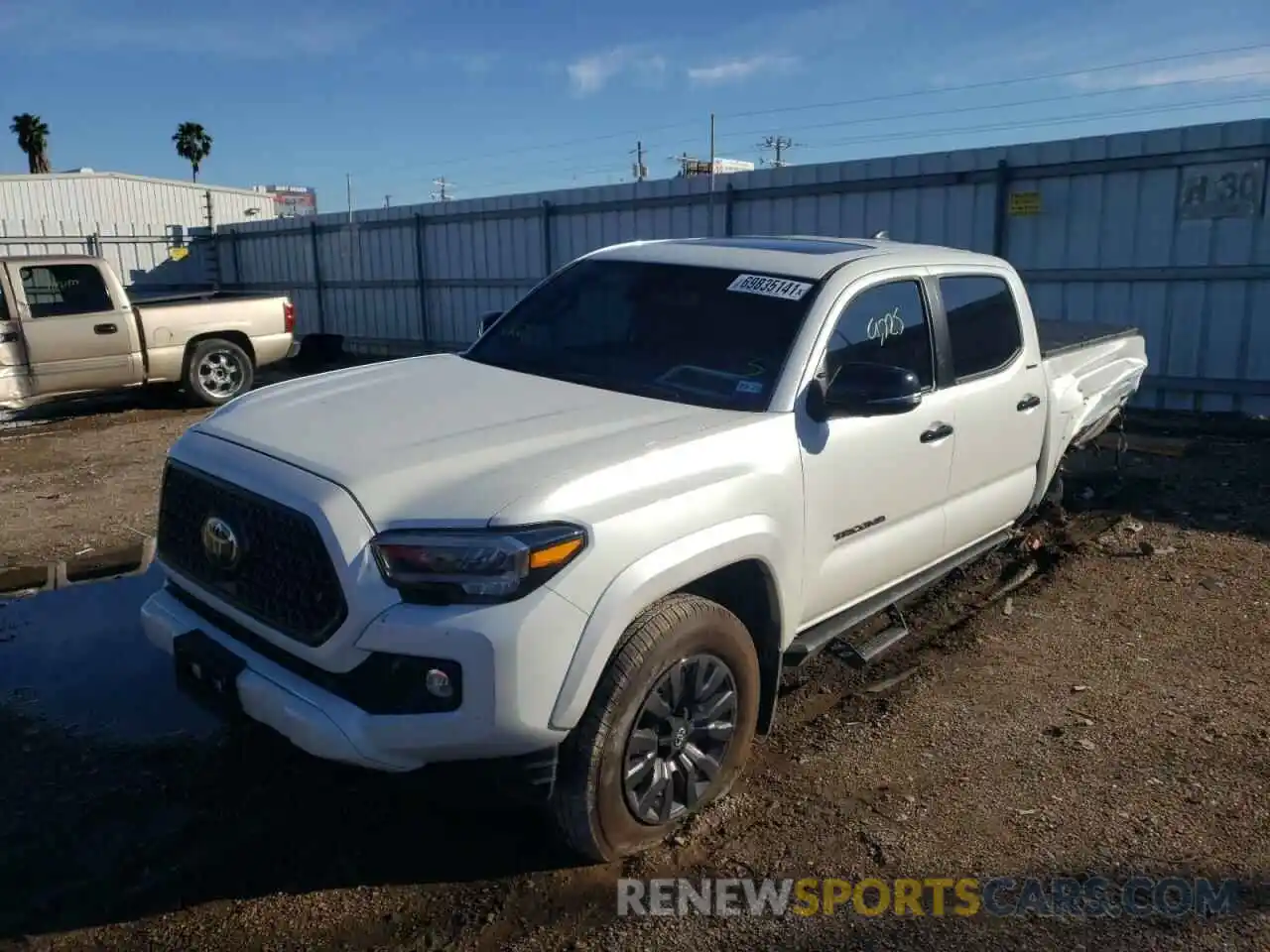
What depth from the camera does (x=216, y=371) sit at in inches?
494

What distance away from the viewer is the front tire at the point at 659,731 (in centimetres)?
289

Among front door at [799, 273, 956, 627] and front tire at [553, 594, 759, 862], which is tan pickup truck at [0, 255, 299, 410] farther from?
front tire at [553, 594, 759, 862]

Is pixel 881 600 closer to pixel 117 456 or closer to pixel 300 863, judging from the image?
pixel 300 863

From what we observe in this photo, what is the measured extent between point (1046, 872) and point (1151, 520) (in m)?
4.51

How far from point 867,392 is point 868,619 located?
Answer: 3.92ft

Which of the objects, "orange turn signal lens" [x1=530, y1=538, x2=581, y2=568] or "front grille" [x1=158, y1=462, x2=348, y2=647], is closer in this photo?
"orange turn signal lens" [x1=530, y1=538, x2=581, y2=568]

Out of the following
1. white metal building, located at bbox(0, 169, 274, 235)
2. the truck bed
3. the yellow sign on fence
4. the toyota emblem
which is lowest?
the toyota emblem

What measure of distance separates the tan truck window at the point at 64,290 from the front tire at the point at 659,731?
10634 millimetres

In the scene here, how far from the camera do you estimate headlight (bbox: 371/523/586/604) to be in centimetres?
263

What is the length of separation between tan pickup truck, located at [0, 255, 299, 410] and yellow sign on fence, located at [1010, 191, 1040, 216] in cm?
896

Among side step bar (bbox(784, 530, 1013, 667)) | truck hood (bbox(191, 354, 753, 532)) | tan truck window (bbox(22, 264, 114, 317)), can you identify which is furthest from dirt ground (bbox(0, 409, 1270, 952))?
tan truck window (bbox(22, 264, 114, 317))

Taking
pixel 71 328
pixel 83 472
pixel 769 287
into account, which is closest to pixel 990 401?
pixel 769 287

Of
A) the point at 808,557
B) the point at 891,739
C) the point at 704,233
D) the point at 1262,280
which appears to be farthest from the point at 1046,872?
the point at 704,233

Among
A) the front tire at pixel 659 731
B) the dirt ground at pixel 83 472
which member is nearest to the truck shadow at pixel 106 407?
the dirt ground at pixel 83 472
